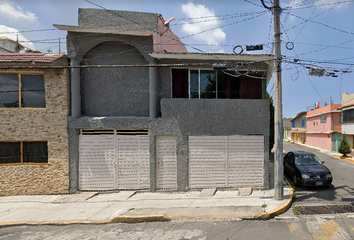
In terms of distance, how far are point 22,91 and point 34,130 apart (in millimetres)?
1691

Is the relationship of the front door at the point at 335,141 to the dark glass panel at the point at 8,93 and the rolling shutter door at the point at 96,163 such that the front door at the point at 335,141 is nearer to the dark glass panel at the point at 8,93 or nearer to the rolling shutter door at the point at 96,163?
the rolling shutter door at the point at 96,163

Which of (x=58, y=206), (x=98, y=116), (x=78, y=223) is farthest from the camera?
(x=98, y=116)

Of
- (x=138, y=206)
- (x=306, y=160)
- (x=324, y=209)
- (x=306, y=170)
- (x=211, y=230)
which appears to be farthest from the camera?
(x=306, y=160)

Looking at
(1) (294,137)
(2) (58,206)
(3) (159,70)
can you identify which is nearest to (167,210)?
(2) (58,206)

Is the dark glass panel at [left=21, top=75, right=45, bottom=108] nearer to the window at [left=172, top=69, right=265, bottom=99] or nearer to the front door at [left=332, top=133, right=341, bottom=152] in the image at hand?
the window at [left=172, top=69, right=265, bottom=99]

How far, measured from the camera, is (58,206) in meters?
6.11

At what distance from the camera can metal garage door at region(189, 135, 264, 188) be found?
7.26 meters

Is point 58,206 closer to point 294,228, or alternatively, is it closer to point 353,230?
point 294,228

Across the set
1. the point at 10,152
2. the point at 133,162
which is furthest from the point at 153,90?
the point at 10,152

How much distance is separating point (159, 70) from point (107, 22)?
3232mm

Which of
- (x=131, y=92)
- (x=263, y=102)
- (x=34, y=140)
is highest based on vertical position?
(x=131, y=92)

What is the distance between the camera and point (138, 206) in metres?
5.84

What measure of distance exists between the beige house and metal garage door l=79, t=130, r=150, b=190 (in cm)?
72

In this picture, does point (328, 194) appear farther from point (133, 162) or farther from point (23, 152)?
point (23, 152)
